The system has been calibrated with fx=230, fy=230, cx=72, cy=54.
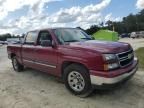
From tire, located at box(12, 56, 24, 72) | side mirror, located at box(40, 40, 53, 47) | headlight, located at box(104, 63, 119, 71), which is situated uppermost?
side mirror, located at box(40, 40, 53, 47)

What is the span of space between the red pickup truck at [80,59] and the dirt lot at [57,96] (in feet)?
1.22

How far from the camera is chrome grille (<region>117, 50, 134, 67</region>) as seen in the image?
5.60 m

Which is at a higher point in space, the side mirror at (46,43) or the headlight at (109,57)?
the side mirror at (46,43)

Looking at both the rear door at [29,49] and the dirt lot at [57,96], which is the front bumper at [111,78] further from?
the rear door at [29,49]

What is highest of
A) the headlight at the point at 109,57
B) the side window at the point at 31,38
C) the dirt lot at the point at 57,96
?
the side window at the point at 31,38

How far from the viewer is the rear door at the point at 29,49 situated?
782 cm

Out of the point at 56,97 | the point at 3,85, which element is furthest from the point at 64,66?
the point at 3,85

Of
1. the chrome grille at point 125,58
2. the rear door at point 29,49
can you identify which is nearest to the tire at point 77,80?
the chrome grille at point 125,58

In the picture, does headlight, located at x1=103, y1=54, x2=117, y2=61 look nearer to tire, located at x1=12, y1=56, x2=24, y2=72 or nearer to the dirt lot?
the dirt lot

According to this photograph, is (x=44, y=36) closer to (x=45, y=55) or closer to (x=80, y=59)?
(x=45, y=55)

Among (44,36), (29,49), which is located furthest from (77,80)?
(29,49)

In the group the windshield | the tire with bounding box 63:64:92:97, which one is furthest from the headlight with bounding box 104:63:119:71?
the windshield

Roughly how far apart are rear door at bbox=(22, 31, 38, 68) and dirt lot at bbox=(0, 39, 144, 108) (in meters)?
0.73

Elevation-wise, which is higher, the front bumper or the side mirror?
the side mirror
